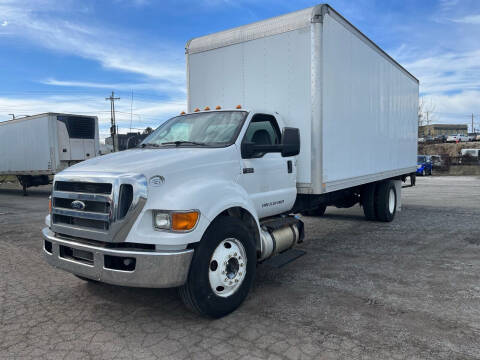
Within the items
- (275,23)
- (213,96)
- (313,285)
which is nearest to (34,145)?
(213,96)

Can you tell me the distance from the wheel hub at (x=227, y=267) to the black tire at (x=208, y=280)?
0.18ft

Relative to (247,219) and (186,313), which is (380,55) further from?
(186,313)

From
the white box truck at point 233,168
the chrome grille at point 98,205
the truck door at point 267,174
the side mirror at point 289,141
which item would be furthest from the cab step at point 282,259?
the chrome grille at point 98,205

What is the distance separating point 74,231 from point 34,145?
16262 millimetres

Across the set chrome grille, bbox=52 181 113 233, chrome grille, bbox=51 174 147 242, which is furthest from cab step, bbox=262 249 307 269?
chrome grille, bbox=52 181 113 233

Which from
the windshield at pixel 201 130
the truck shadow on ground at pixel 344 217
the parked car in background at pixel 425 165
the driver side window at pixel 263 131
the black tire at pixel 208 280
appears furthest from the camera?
the parked car in background at pixel 425 165

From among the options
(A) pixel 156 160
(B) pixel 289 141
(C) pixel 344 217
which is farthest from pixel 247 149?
(C) pixel 344 217

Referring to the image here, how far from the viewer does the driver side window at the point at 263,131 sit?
4723 millimetres

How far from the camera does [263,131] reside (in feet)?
16.4

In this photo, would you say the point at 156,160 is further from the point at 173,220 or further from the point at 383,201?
the point at 383,201

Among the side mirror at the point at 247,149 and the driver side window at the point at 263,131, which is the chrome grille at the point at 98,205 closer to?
the side mirror at the point at 247,149

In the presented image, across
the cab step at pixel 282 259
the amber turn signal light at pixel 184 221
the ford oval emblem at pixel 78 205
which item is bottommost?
the cab step at pixel 282 259

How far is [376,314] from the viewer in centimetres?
390

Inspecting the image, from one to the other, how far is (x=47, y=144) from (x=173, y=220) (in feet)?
52.2
